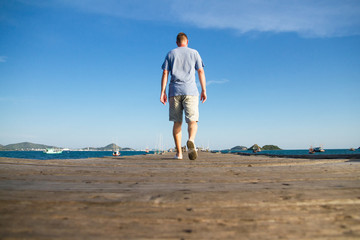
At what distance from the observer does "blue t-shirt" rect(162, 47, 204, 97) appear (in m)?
4.31

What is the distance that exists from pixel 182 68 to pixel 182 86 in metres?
0.36

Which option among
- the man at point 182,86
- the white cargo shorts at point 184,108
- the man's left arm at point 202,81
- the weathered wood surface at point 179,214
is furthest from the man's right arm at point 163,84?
the weathered wood surface at point 179,214

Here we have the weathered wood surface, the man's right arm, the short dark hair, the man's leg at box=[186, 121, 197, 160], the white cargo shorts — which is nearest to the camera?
the weathered wood surface

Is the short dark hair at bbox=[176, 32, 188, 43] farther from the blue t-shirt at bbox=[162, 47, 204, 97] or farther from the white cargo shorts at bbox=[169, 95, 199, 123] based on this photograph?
the white cargo shorts at bbox=[169, 95, 199, 123]

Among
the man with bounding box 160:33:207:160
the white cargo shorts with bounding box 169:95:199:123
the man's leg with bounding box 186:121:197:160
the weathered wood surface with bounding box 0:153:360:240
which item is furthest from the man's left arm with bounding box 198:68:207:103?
the weathered wood surface with bounding box 0:153:360:240

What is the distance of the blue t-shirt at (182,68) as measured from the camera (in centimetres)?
431

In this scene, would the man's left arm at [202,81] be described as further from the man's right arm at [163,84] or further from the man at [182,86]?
the man's right arm at [163,84]

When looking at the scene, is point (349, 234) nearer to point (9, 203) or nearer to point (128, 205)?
point (128, 205)

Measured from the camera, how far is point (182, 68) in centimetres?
438

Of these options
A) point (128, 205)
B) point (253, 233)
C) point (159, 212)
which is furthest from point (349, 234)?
point (128, 205)

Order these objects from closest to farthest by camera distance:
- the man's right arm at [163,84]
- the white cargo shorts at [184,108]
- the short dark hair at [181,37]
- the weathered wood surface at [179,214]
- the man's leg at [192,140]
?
the weathered wood surface at [179,214] < the man's leg at [192,140] < the white cargo shorts at [184,108] < the man's right arm at [163,84] < the short dark hair at [181,37]

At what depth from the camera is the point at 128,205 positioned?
1013mm

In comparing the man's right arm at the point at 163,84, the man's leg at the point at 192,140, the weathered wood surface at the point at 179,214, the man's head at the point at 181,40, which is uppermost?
the man's head at the point at 181,40

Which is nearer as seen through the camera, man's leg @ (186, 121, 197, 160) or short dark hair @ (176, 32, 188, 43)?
man's leg @ (186, 121, 197, 160)
